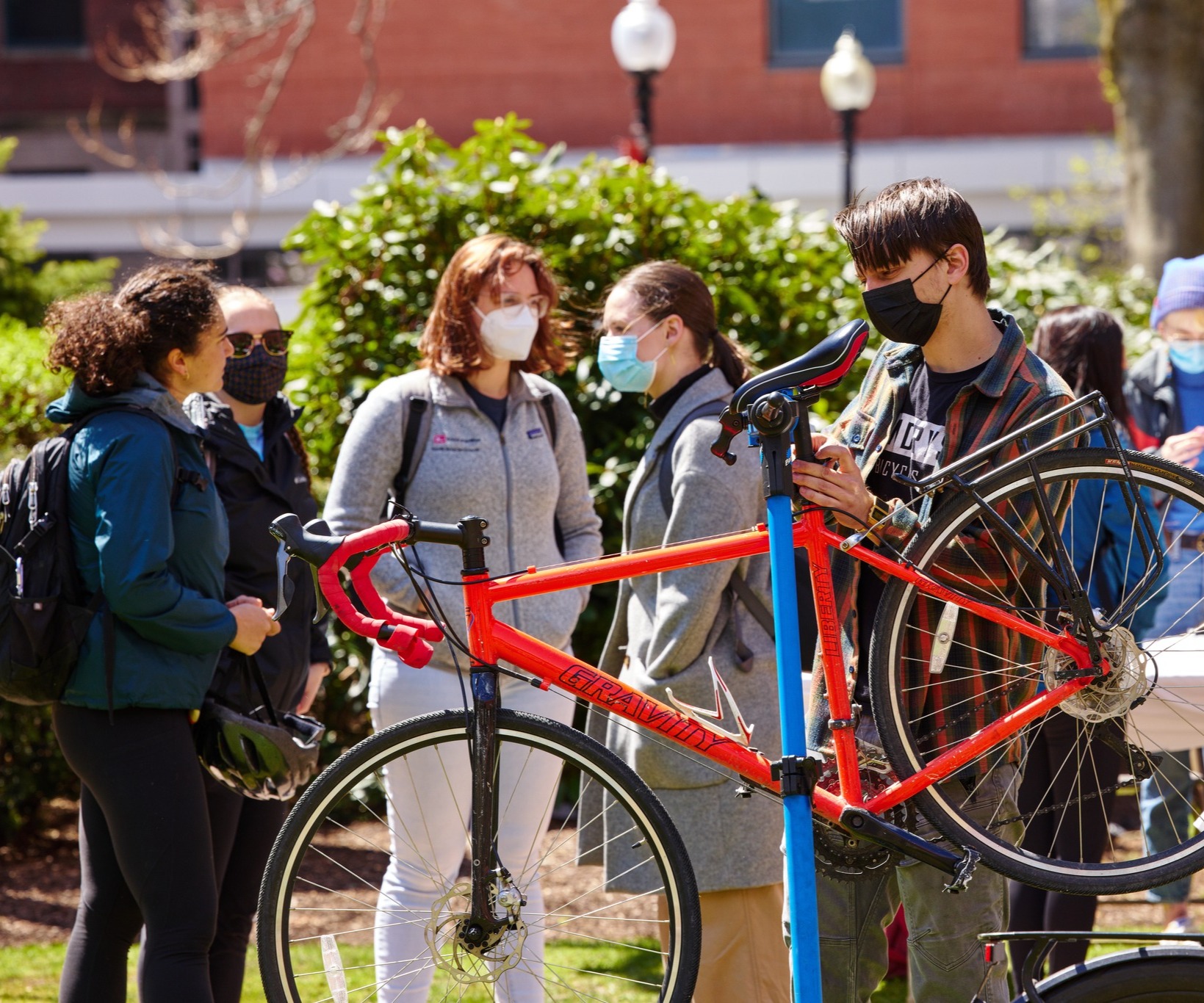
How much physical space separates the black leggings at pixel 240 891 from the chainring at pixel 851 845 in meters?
1.53

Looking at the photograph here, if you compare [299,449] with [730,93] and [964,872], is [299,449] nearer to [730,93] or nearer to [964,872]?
[964,872]

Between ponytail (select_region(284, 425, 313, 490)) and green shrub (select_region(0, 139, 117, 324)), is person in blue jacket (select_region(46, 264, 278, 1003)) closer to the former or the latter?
ponytail (select_region(284, 425, 313, 490))

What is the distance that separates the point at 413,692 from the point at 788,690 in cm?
146

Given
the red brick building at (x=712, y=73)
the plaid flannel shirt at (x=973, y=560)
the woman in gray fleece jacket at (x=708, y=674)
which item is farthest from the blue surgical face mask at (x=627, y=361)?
the red brick building at (x=712, y=73)

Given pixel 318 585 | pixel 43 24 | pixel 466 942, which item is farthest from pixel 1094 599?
pixel 43 24

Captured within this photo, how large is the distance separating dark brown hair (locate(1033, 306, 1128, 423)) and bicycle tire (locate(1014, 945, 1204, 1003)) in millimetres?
2245

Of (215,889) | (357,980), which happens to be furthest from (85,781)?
(357,980)

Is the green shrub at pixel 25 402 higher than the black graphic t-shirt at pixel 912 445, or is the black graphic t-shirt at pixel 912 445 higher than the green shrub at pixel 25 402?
the green shrub at pixel 25 402

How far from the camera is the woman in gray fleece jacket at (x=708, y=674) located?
11.9ft

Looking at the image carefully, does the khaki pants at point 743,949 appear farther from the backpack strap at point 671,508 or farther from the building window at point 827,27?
the building window at point 827,27

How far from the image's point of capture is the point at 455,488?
3.84m

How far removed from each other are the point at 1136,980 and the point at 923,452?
1.02 m

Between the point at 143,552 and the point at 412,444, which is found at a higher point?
the point at 412,444

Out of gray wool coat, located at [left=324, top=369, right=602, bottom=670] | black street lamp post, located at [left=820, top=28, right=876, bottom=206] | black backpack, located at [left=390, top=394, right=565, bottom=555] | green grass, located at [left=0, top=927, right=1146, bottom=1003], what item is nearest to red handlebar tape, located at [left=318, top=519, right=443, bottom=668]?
gray wool coat, located at [left=324, top=369, right=602, bottom=670]
